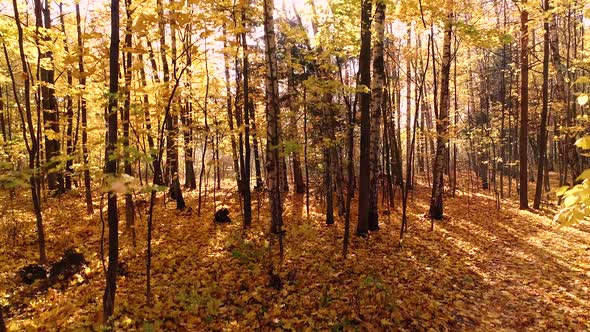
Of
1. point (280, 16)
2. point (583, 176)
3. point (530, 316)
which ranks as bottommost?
point (530, 316)

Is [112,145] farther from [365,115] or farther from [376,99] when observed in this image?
[376,99]

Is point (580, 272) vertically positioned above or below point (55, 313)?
below

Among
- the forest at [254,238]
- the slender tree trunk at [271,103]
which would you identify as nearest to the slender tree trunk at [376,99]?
the forest at [254,238]

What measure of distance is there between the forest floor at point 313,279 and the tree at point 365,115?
77 centimetres

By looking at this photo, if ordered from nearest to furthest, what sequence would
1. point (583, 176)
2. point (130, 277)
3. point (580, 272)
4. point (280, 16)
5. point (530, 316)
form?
point (583, 176)
point (530, 316)
point (130, 277)
point (580, 272)
point (280, 16)

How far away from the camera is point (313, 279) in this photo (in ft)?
25.5

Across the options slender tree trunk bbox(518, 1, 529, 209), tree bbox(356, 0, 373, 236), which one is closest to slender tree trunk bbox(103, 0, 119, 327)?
tree bbox(356, 0, 373, 236)

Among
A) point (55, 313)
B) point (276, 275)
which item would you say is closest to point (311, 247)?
point (276, 275)

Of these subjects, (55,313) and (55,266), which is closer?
(55,313)

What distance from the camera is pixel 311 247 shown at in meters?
9.70

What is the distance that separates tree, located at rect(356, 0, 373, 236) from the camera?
9.12 m

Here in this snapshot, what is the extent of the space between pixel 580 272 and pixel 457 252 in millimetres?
2770

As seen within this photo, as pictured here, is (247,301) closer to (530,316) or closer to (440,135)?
(530,316)

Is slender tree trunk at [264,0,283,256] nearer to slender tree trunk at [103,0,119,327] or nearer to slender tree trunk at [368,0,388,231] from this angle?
slender tree trunk at [103,0,119,327]
